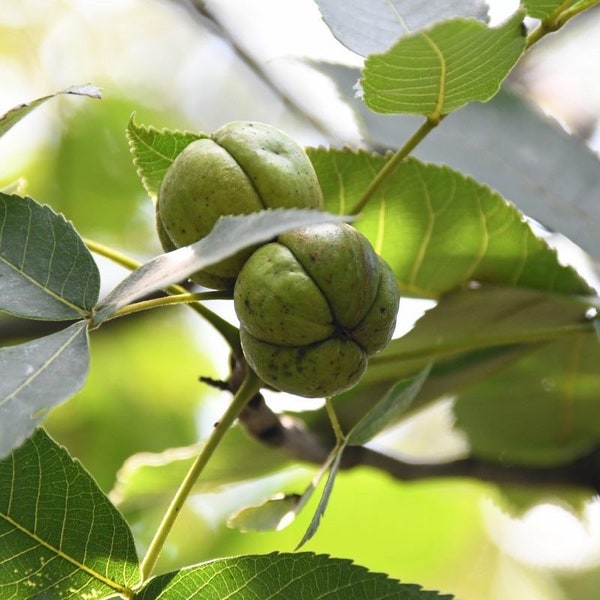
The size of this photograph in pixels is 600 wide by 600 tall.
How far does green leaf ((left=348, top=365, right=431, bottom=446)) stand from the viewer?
4.45 ft

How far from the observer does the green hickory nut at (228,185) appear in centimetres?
121

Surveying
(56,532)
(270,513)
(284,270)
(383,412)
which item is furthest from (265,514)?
(284,270)

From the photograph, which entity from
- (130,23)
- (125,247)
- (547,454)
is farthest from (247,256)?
(130,23)

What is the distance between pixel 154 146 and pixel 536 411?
1.13 m

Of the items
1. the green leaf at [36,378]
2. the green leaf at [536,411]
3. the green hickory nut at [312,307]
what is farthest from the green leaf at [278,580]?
the green leaf at [536,411]

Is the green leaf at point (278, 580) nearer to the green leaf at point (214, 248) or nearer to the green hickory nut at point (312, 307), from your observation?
the green hickory nut at point (312, 307)

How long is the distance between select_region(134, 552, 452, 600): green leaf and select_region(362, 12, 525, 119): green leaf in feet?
1.88

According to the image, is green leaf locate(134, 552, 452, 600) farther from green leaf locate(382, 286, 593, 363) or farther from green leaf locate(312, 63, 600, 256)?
green leaf locate(312, 63, 600, 256)

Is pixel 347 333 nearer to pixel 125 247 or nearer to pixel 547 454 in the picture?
pixel 547 454

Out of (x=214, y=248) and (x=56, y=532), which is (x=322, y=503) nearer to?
(x=56, y=532)

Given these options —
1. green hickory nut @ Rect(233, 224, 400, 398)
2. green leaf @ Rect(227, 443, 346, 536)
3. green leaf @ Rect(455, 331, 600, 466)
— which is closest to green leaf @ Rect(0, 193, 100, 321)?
green hickory nut @ Rect(233, 224, 400, 398)

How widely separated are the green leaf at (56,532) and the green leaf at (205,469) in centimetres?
70

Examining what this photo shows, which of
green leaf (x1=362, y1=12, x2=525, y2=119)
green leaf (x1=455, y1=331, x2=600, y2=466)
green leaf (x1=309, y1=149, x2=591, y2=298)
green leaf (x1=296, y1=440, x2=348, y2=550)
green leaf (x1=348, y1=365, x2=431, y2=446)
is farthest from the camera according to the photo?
green leaf (x1=455, y1=331, x2=600, y2=466)

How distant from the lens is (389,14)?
1251 mm
